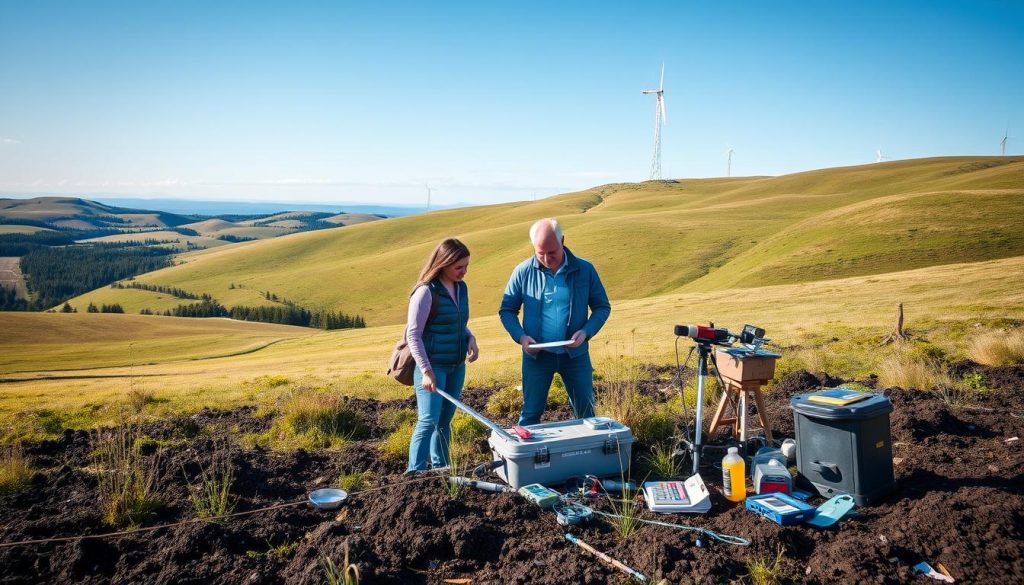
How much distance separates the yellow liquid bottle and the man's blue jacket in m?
1.81

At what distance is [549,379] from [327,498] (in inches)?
99.7

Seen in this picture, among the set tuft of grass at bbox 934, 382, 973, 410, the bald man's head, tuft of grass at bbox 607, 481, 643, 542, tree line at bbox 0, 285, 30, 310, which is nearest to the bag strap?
the bald man's head

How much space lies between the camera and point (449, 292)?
6133 millimetres

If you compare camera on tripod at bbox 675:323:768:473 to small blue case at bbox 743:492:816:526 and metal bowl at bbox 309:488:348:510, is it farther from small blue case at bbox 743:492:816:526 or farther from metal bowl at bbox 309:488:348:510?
metal bowl at bbox 309:488:348:510

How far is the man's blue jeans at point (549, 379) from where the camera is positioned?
6578mm

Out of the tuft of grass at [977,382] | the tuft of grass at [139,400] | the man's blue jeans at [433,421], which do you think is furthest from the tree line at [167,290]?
the tuft of grass at [977,382]

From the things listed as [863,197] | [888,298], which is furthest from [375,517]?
[863,197]

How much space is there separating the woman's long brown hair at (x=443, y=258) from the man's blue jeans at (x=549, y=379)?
53.4 inches

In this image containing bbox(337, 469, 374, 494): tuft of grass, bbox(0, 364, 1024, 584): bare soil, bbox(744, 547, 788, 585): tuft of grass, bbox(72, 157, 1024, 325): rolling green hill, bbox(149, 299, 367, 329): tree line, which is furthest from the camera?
bbox(149, 299, 367, 329): tree line

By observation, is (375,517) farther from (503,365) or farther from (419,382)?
(503,365)

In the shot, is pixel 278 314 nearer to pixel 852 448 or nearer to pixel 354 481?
pixel 354 481

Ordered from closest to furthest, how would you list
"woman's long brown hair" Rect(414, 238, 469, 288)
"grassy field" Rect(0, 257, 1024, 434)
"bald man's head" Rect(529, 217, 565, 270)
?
"woman's long brown hair" Rect(414, 238, 469, 288) → "bald man's head" Rect(529, 217, 565, 270) → "grassy field" Rect(0, 257, 1024, 434)

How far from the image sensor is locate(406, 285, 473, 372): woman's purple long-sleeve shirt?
5863 millimetres

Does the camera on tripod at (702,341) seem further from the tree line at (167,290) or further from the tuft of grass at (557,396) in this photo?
the tree line at (167,290)
